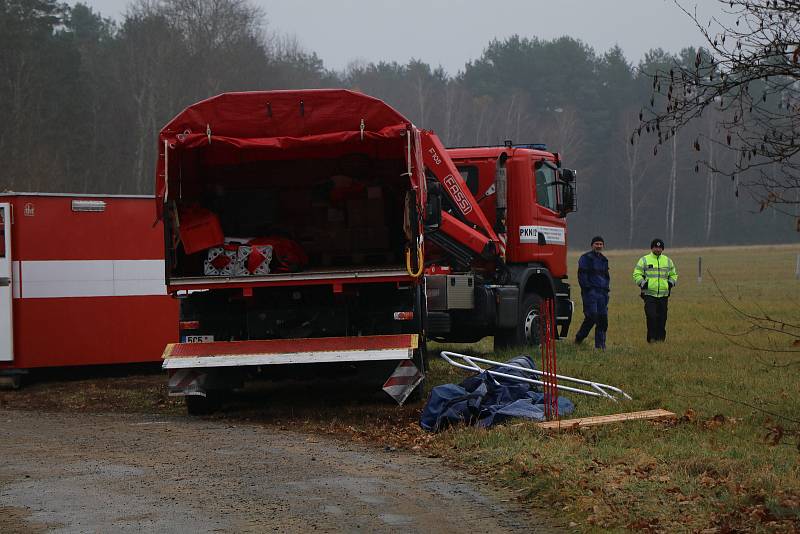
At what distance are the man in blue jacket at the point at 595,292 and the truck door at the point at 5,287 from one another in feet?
27.6

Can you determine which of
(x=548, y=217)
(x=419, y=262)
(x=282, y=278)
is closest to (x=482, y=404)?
(x=419, y=262)

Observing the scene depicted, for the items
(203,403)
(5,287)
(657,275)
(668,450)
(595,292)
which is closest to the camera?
(668,450)

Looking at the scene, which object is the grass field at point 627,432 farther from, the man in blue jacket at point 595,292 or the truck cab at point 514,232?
the truck cab at point 514,232

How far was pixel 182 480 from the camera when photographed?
859cm

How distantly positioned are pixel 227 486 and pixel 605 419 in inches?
148

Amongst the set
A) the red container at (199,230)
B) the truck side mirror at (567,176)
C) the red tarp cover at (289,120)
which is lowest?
the red container at (199,230)

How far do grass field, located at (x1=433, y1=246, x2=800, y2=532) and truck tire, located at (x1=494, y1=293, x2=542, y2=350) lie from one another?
741mm

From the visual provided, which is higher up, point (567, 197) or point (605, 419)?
point (567, 197)

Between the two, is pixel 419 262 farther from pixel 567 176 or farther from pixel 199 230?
pixel 567 176

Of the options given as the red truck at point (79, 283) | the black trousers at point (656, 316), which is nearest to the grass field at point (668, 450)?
the black trousers at point (656, 316)

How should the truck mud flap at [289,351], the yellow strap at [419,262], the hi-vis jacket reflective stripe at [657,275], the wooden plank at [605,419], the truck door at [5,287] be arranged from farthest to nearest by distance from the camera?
the hi-vis jacket reflective stripe at [657,275] → the truck door at [5,287] → the yellow strap at [419,262] → the truck mud flap at [289,351] → the wooden plank at [605,419]

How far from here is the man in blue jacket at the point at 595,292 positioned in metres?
18.8

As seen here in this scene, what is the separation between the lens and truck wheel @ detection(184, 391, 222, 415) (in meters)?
12.5

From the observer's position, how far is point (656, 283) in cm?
1945
